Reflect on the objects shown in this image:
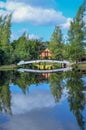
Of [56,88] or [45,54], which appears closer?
[56,88]

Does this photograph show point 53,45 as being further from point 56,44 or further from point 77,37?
point 77,37

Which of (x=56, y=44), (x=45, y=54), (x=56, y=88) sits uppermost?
(x=56, y=44)

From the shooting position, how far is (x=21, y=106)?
18.7m

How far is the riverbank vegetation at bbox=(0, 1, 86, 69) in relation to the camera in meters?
74.5

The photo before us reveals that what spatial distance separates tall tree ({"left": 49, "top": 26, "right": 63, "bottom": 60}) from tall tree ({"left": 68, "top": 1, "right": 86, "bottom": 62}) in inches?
488

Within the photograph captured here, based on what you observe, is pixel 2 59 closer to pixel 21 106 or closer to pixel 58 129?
pixel 21 106

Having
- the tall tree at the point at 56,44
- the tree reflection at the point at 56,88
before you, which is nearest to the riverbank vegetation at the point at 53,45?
the tall tree at the point at 56,44

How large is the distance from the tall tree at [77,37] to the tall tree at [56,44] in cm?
1240

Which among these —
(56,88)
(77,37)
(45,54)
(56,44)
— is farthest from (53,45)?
(56,88)

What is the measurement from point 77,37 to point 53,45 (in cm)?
1693

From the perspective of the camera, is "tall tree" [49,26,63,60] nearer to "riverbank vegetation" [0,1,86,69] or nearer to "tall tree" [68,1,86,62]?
"riverbank vegetation" [0,1,86,69]

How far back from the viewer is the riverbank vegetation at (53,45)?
74500 mm

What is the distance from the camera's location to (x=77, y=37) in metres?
74.8

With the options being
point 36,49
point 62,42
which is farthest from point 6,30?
point 36,49
